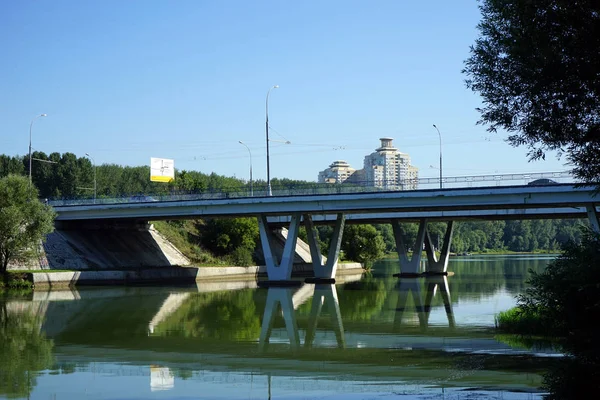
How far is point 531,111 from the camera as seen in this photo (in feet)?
73.3

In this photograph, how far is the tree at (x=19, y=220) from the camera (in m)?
59.9

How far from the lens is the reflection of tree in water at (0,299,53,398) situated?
1994cm

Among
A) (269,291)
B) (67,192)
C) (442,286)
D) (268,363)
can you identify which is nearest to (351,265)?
(442,286)

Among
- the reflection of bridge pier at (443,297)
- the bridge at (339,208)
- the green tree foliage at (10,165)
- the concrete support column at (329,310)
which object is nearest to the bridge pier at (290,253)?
the bridge at (339,208)

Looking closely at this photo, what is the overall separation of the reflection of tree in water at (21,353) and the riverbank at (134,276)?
74.9 feet

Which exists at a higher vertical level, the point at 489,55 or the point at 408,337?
the point at 489,55

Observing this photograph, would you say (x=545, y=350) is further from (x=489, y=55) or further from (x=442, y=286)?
(x=442, y=286)

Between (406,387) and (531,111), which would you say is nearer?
(406,387)

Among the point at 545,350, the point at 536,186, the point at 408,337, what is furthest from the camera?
the point at 536,186

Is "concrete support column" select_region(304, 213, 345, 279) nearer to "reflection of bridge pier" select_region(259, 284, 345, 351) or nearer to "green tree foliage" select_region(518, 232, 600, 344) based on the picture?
"reflection of bridge pier" select_region(259, 284, 345, 351)

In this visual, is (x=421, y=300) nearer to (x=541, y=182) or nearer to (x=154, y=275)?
(x=541, y=182)

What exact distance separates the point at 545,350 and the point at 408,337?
658cm

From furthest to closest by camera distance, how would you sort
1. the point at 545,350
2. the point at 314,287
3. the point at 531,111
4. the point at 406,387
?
1. the point at 314,287
2. the point at 545,350
3. the point at 531,111
4. the point at 406,387

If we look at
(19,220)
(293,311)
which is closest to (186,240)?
(19,220)
